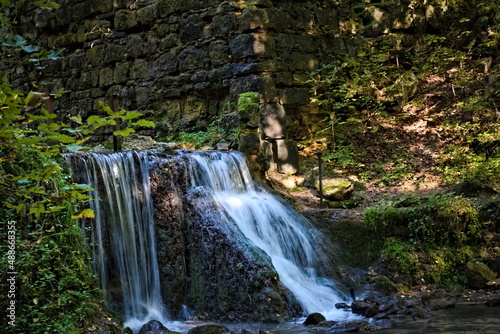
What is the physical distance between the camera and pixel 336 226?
25.4ft

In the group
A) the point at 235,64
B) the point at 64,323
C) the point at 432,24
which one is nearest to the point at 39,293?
the point at 64,323

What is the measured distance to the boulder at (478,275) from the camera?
21.3ft

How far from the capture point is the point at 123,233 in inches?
249

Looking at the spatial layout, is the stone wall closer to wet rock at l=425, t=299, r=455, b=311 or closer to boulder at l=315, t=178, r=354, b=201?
boulder at l=315, t=178, r=354, b=201

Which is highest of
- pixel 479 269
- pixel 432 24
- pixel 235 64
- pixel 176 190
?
pixel 432 24

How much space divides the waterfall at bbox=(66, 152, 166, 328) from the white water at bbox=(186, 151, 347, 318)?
102 centimetres

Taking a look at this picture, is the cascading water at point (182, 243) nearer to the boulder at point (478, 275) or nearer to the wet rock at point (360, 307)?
the wet rock at point (360, 307)

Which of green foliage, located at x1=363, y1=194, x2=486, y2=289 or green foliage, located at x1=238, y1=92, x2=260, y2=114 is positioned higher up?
green foliage, located at x1=238, y1=92, x2=260, y2=114

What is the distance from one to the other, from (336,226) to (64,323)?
4783 millimetres

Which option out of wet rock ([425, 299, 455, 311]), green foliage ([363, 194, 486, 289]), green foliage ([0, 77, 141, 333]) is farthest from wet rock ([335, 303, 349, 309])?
green foliage ([0, 77, 141, 333])

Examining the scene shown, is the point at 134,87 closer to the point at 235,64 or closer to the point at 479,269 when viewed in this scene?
the point at 235,64

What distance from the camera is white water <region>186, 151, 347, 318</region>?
21.4 ft

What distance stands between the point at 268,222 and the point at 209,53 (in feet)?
15.0


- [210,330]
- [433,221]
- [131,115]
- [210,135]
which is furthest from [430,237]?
[131,115]
